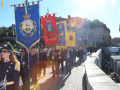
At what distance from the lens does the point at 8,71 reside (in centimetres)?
278

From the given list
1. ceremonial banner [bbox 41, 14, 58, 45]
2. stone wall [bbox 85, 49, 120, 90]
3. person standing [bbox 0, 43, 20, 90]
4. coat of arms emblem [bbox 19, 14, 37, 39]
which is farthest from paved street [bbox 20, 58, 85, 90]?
ceremonial banner [bbox 41, 14, 58, 45]

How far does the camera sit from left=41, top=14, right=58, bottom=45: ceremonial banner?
10180 mm

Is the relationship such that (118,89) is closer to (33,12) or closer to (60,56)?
(33,12)

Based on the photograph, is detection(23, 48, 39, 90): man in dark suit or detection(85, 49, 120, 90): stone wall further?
detection(23, 48, 39, 90): man in dark suit

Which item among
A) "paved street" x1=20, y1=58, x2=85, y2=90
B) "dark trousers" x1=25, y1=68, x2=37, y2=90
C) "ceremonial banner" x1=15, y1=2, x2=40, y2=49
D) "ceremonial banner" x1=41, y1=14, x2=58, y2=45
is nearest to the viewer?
"dark trousers" x1=25, y1=68, x2=37, y2=90

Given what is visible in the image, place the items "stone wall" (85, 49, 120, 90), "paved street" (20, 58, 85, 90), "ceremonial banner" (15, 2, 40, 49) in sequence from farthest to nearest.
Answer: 1. "ceremonial banner" (15, 2, 40, 49)
2. "paved street" (20, 58, 85, 90)
3. "stone wall" (85, 49, 120, 90)

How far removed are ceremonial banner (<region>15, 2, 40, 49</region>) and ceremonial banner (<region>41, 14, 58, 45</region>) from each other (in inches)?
142

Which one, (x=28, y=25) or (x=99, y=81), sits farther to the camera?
(x=28, y=25)

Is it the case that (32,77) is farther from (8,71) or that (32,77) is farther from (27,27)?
(8,71)

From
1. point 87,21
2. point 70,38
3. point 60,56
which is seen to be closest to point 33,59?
point 60,56

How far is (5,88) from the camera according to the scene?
9.04ft

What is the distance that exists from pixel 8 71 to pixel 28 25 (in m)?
4.04

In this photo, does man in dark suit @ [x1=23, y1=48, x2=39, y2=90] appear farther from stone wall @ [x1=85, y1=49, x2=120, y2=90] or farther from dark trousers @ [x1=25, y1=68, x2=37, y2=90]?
stone wall @ [x1=85, y1=49, x2=120, y2=90]

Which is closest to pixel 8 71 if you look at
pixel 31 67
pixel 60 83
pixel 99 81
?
pixel 99 81
